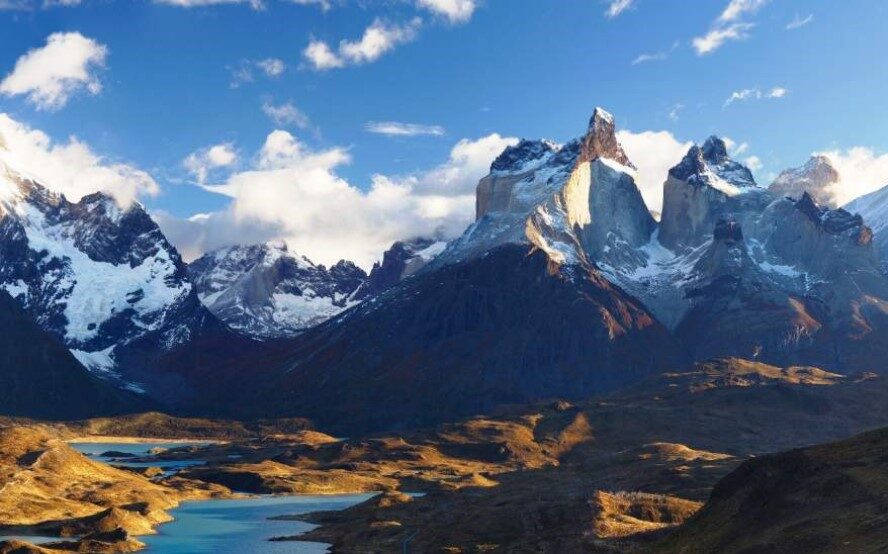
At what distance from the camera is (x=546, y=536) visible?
644 ft

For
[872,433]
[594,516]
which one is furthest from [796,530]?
[594,516]

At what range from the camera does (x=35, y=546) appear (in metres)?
190

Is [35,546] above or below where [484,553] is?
above

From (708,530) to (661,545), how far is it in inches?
297

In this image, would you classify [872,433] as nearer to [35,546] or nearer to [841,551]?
[841,551]

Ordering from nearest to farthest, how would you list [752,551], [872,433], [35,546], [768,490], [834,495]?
[752,551], [834,495], [768,490], [872,433], [35,546]

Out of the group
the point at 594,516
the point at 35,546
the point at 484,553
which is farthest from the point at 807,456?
the point at 35,546

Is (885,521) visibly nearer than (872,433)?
Yes

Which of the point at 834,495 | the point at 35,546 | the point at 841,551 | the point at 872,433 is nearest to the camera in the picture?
the point at 841,551

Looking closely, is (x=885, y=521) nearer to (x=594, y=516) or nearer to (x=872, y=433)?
(x=872, y=433)

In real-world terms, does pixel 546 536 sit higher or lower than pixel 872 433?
lower

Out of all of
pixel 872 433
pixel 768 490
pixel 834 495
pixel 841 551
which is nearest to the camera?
pixel 841 551

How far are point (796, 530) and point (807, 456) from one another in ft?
86.8

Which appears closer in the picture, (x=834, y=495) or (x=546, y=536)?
(x=834, y=495)
